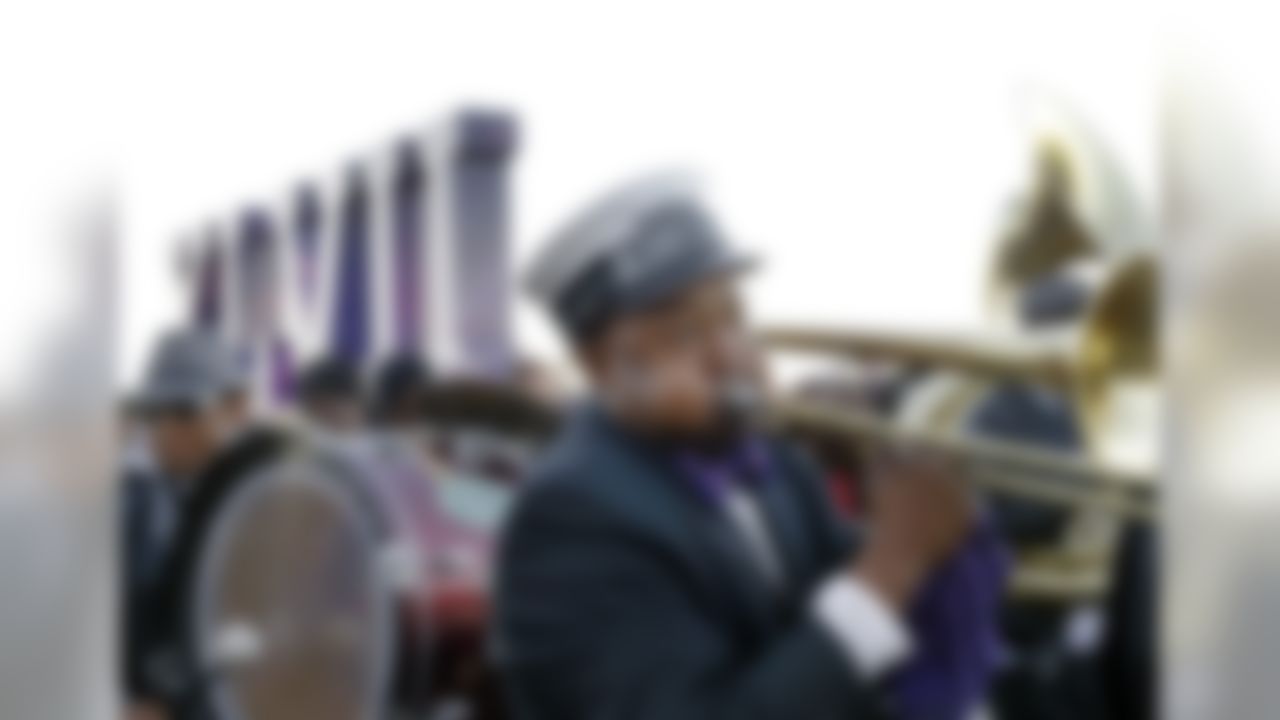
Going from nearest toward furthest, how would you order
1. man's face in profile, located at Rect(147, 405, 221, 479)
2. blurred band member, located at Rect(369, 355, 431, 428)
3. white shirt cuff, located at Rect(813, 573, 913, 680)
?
white shirt cuff, located at Rect(813, 573, 913, 680) < blurred band member, located at Rect(369, 355, 431, 428) < man's face in profile, located at Rect(147, 405, 221, 479)

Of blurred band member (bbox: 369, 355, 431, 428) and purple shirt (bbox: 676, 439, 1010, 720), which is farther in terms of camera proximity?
blurred band member (bbox: 369, 355, 431, 428)

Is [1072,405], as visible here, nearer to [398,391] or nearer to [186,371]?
[398,391]

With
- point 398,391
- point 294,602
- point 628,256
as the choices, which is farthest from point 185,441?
point 628,256

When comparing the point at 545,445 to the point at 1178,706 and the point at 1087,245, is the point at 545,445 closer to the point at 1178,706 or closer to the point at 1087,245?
the point at 1087,245

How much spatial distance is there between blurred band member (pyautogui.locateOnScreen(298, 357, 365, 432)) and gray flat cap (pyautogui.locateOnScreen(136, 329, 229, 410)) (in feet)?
0.15

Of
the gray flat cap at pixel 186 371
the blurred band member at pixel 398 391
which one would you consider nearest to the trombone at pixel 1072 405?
the blurred band member at pixel 398 391

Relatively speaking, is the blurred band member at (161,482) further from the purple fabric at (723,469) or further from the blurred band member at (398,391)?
the purple fabric at (723,469)

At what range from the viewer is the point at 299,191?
1273 mm

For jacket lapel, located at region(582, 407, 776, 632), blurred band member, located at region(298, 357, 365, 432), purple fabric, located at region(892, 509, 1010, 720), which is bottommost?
purple fabric, located at region(892, 509, 1010, 720)

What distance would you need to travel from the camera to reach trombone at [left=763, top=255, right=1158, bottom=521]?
4.17 ft

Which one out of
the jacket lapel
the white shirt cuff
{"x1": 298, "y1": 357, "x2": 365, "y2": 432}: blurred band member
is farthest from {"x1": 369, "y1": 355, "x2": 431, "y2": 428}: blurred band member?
the white shirt cuff

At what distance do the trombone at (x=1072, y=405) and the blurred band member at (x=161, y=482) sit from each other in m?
0.33

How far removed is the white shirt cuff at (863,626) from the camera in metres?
1.17

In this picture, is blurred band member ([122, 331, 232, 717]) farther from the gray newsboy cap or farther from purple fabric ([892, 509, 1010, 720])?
purple fabric ([892, 509, 1010, 720])
